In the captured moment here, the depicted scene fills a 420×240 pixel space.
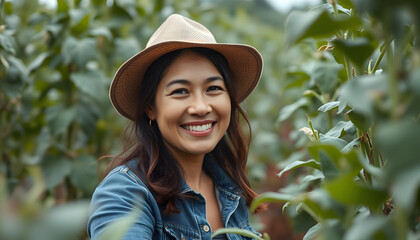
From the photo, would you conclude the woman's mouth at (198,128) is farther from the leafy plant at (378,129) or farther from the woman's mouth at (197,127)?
the leafy plant at (378,129)

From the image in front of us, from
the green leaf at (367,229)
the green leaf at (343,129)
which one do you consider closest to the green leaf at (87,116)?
the green leaf at (343,129)

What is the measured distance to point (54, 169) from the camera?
273 centimetres

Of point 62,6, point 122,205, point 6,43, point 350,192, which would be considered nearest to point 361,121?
point 350,192

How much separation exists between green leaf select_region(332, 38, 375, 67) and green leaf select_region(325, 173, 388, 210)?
22 centimetres

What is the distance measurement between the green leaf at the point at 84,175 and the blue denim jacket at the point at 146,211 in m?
0.99

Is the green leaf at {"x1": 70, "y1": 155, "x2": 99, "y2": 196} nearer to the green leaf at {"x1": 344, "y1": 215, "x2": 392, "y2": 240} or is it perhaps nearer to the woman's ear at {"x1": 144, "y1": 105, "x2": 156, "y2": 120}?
the woman's ear at {"x1": 144, "y1": 105, "x2": 156, "y2": 120}

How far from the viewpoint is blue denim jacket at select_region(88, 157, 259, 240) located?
1504 mm

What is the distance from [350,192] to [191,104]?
40.9 inches

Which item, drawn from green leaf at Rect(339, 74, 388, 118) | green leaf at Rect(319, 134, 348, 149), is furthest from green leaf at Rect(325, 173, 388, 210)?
green leaf at Rect(319, 134, 348, 149)

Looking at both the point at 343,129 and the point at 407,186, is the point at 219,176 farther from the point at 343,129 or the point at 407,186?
the point at 407,186

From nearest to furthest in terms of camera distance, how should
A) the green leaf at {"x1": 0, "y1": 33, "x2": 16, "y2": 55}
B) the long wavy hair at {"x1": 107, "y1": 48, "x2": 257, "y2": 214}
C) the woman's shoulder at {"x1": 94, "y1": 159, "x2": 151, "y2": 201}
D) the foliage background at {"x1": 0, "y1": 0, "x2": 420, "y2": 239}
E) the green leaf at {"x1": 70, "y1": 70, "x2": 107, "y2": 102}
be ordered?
the foliage background at {"x1": 0, "y1": 0, "x2": 420, "y2": 239} < the woman's shoulder at {"x1": 94, "y1": 159, "x2": 151, "y2": 201} < the long wavy hair at {"x1": 107, "y1": 48, "x2": 257, "y2": 214} < the green leaf at {"x1": 0, "y1": 33, "x2": 16, "y2": 55} < the green leaf at {"x1": 70, "y1": 70, "x2": 107, "y2": 102}

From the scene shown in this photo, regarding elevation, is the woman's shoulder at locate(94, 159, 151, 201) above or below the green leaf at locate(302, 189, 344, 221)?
below

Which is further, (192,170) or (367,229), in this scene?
(192,170)

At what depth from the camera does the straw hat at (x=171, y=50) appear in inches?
70.6
